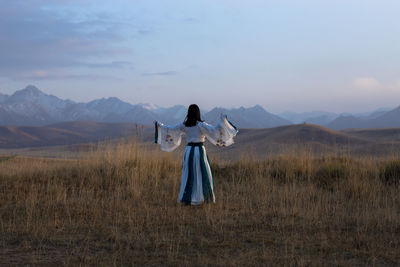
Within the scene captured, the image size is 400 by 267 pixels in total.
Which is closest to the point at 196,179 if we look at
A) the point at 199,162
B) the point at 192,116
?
the point at 199,162

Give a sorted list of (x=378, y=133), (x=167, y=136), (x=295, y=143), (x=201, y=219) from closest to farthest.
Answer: (x=201, y=219)
(x=167, y=136)
(x=295, y=143)
(x=378, y=133)

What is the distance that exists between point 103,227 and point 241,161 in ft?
22.2

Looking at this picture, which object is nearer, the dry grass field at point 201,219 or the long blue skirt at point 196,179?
the dry grass field at point 201,219

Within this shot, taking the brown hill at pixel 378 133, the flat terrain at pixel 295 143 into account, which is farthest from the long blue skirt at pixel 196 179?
the brown hill at pixel 378 133

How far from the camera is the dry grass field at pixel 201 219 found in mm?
5156

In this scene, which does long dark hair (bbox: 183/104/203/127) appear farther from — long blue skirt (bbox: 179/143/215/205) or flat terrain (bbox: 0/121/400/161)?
flat terrain (bbox: 0/121/400/161)

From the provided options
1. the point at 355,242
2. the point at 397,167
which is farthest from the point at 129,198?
the point at 397,167

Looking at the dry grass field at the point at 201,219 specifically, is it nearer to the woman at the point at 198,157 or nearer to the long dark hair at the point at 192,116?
the woman at the point at 198,157

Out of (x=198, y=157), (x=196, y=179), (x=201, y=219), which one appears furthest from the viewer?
(x=198, y=157)

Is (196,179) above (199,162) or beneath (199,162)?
beneath

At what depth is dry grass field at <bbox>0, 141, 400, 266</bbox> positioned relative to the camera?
16.9ft

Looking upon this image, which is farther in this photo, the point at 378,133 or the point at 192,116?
the point at 378,133

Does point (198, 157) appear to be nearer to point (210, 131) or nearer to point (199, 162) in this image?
point (199, 162)

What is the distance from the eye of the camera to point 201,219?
694 centimetres
